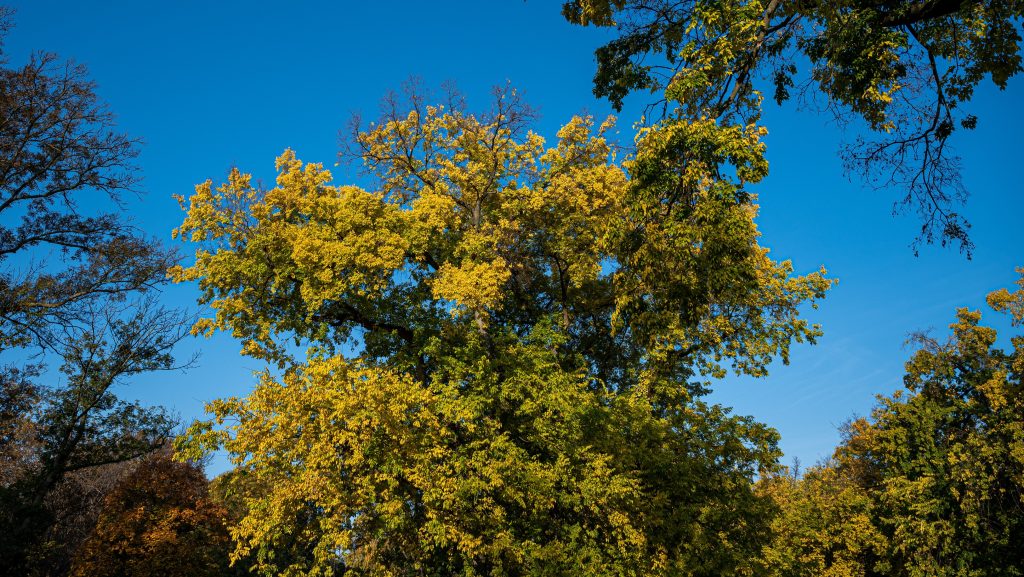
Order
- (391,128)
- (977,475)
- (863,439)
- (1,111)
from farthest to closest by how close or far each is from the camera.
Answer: (863,439), (977,475), (391,128), (1,111)

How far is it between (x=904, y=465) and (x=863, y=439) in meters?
13.3

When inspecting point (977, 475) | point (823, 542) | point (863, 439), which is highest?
point (863, 439)

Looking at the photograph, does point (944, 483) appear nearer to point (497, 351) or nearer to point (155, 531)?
point (497, 351)

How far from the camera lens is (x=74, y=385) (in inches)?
894

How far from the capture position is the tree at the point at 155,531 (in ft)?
69.8

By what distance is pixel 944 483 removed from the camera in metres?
22.4

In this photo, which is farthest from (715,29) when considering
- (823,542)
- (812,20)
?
(823,542)

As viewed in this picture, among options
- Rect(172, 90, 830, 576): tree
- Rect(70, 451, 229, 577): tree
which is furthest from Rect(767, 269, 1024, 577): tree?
Rect(70, 451, 229, 577): tree

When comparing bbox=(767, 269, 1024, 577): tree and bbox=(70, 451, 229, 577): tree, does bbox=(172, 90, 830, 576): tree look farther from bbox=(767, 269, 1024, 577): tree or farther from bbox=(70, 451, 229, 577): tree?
bbox=(70, 451, 229, 577): tree

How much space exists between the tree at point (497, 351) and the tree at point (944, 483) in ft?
22.5

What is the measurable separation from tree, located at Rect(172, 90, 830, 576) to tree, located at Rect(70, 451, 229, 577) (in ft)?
34.3

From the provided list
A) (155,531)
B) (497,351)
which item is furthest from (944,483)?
(155,531)

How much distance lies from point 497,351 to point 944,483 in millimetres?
19406

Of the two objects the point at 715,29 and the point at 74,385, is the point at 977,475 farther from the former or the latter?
the point at 74,385
